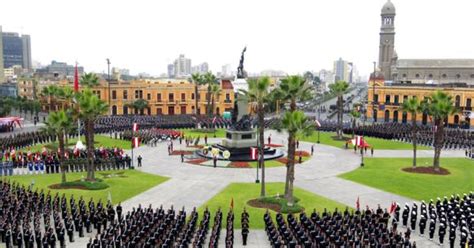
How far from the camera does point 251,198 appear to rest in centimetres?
3319

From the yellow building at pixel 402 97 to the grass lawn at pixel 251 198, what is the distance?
2239 inches

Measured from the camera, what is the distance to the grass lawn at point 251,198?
28.8 m

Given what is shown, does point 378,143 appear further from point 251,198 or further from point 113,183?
point 113,183

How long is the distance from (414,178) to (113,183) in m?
27.1

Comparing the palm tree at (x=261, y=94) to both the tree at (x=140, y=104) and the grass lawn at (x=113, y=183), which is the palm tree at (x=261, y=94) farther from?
the tree at (x=140, y=104)

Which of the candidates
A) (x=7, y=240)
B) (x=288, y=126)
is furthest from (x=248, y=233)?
(x=7, y=240)

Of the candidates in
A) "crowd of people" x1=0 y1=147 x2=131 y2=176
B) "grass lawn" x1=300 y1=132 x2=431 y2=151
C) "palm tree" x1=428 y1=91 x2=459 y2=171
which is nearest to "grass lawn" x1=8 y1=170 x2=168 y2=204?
"crowd of people" x1=0 y1=147 x2=131 y2=176

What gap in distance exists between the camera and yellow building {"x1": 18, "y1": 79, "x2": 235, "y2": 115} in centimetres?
9444

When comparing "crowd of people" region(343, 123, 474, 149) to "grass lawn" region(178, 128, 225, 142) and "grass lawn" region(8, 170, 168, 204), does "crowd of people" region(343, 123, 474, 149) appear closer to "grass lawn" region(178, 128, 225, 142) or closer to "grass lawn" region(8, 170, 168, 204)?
"grass lawn" region(178, 128, 225, 142)

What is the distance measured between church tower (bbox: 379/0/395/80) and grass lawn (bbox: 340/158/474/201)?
9473 centimetres

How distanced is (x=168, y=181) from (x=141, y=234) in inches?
637

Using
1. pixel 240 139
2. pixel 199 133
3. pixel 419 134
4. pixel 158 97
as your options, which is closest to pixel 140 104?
pixel 158 97

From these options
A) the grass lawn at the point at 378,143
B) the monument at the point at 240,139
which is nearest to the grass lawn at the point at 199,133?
the grass lawn at the point at 378,143

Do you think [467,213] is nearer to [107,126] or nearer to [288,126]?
[288,126]
